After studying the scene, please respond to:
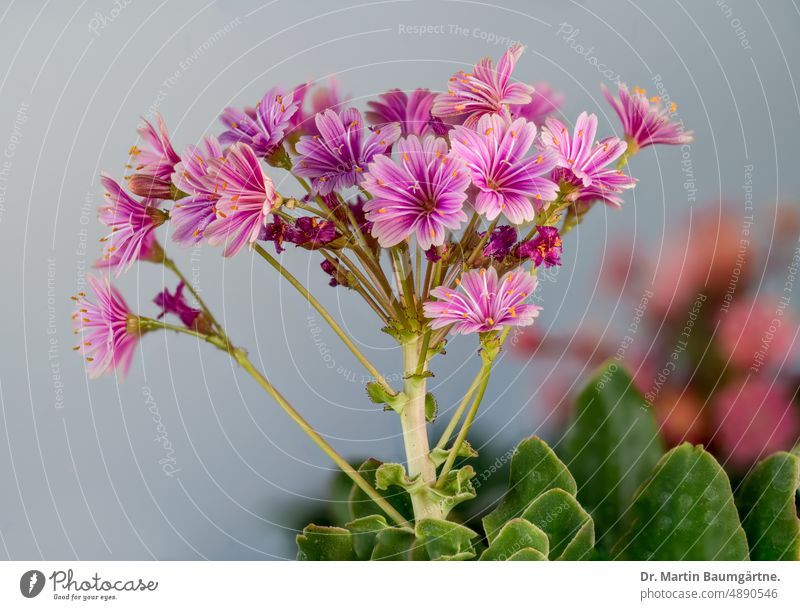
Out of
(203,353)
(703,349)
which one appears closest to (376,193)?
(203,353)

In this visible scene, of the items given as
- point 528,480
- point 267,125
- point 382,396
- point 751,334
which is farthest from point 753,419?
A: point 267,125

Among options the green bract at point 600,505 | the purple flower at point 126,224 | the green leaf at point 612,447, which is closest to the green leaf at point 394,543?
the green bract at point 600,505

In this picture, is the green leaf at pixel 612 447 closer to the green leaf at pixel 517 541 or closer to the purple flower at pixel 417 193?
the green leaf at pixel 517 541

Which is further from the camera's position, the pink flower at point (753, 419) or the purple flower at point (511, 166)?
the pink flower at point (753, 419)

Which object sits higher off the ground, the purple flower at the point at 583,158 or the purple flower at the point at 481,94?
the purple flower at the point at 481,94

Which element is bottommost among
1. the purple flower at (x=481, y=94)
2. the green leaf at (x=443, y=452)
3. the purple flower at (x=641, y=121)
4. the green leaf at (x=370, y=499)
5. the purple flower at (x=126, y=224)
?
the green leaf at (x=370, y=499)

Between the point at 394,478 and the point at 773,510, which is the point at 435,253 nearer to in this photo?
the point at 394,478
